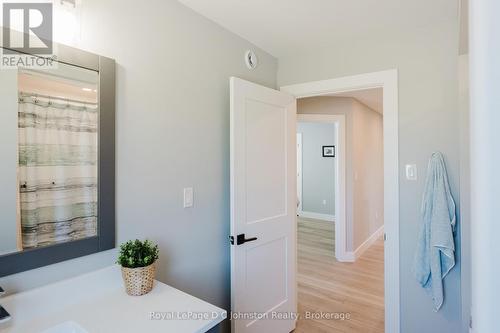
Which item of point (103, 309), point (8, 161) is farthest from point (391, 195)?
point (8, 161)

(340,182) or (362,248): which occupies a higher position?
(340,182)

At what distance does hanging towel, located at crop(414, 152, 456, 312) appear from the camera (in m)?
1.75

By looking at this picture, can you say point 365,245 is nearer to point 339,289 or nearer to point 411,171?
point 339,289

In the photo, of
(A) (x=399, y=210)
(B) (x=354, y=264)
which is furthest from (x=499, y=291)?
(B) (x=354, y=264)

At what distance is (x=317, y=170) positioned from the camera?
21.9 ft

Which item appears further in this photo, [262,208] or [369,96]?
[369,96]

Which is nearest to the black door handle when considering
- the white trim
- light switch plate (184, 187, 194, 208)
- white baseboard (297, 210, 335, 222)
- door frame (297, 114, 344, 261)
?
light switch plate (184, 187, 194, 208)

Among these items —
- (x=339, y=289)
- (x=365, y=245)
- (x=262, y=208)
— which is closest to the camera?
(x=262, y=208)

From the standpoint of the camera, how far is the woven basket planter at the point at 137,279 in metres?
1.28

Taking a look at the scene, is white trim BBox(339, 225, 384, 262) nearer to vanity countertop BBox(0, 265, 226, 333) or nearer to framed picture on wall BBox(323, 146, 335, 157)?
framed picture on wall BBox(323, 146, 335, 157)

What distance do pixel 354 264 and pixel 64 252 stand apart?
3.66 m

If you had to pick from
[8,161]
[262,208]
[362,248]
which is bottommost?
[362,248]

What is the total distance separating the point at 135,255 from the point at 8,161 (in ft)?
2.02

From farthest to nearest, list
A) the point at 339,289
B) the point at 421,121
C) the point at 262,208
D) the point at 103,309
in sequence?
the point at 339,289 → the point at 262,208 → the point at 421,121 → the point at 103,309
